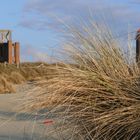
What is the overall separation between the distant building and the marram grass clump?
126 feet

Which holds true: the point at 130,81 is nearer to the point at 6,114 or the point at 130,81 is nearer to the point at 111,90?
the point at 111,90

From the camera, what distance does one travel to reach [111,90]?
443 centimetres

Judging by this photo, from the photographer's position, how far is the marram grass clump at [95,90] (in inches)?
170

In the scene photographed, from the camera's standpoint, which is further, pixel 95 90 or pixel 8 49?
pixel 8 49

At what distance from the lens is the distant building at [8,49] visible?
145ft

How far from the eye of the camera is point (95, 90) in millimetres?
4461

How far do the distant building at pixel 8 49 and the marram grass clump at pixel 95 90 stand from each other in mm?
38546

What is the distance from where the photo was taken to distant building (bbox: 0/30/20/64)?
1736 inches

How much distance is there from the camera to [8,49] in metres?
44.7

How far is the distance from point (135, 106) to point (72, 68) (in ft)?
2.19

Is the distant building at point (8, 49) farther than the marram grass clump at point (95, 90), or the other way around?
the distant building at point (8, 49)

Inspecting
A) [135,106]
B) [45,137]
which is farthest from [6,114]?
[135,106]

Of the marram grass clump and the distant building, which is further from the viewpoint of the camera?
the distant building

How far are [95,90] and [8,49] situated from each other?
40.6 m
